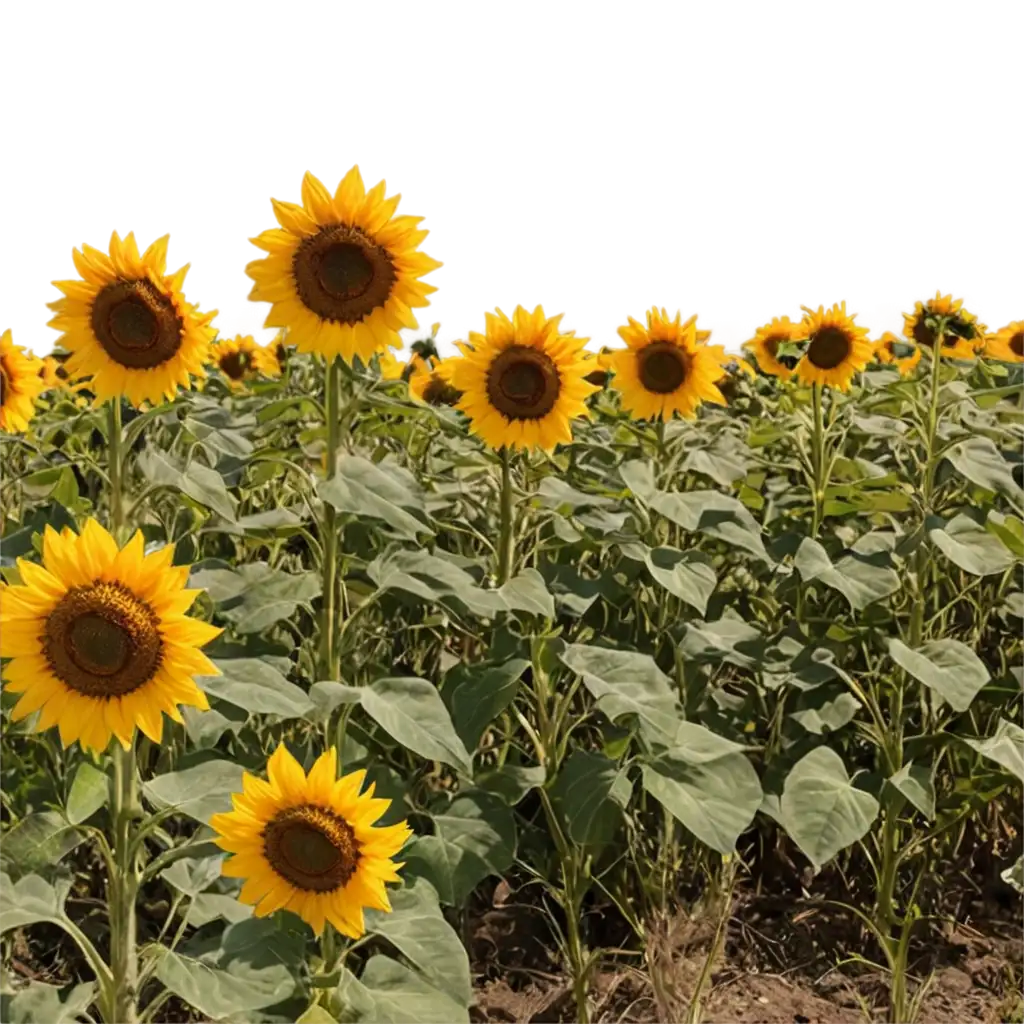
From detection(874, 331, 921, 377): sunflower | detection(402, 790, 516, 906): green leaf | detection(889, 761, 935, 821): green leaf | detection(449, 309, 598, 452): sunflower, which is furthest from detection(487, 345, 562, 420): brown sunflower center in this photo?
detection(874, 331, 921, 377): sunflower

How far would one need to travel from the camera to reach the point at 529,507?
2.90 m

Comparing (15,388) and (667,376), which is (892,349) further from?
(15,388)

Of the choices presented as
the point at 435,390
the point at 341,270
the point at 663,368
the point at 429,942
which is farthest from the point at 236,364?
the point at 429,942

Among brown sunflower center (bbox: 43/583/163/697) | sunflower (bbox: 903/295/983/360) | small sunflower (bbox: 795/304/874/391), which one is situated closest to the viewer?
brown sunflower center (bbox: 43/583/163/697)

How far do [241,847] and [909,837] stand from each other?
6.02 feet

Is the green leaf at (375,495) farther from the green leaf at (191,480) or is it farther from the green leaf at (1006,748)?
the green leaf at (1006,748)

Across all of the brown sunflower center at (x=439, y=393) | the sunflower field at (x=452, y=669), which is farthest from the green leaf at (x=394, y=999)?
the brown sunflower center at (x=439, y=393)

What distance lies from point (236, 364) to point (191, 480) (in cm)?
381

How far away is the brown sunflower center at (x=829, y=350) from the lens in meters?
3.63

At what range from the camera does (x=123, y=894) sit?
1981 mm

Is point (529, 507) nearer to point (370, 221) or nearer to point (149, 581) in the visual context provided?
point (370, 221)

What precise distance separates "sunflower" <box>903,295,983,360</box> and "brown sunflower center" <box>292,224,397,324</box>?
1.63 m

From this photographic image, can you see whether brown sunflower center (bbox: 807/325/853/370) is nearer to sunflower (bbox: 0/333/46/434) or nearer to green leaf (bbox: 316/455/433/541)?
green leaf (bbox: 316/455/433/541)

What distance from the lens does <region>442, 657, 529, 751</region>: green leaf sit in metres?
2.47
